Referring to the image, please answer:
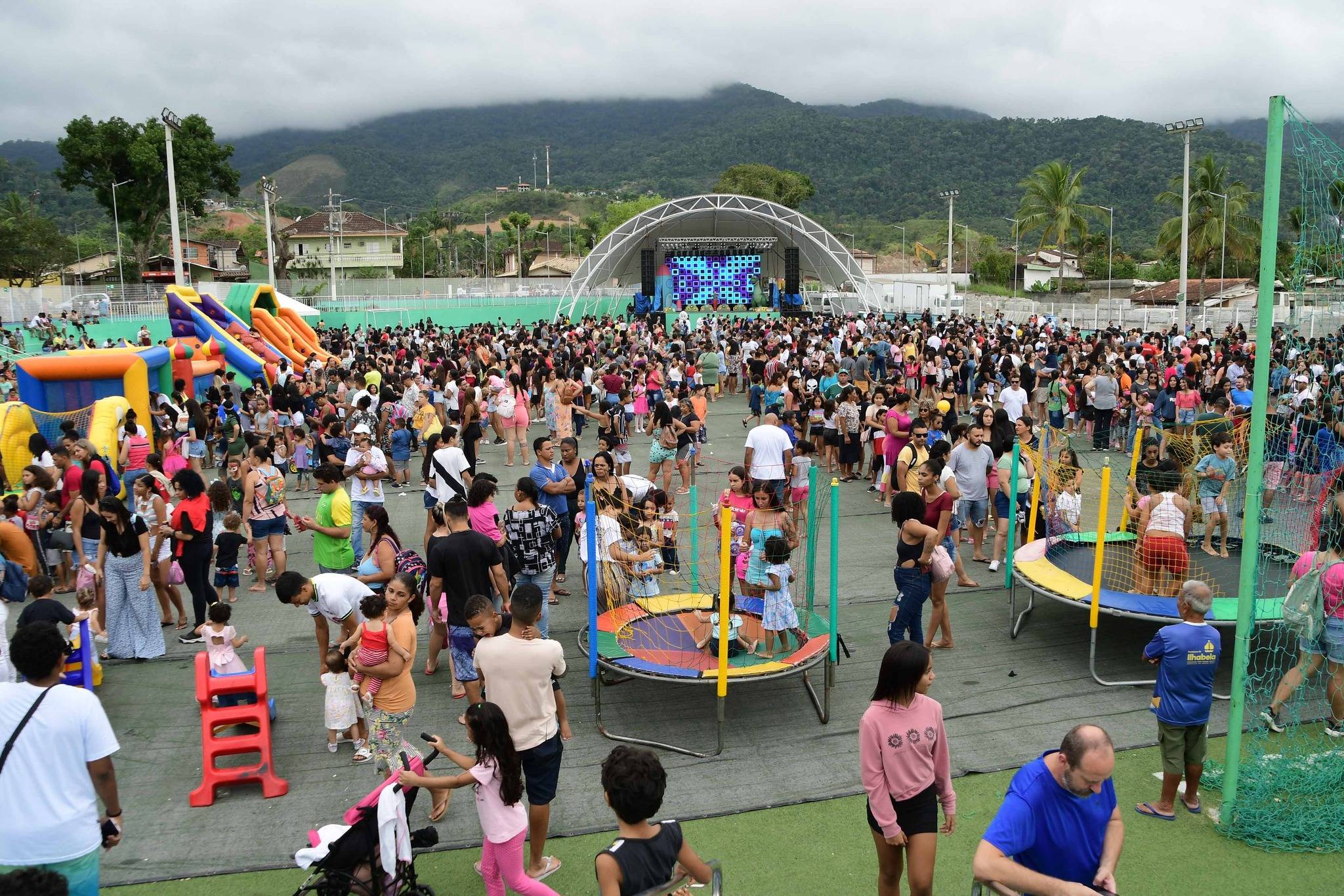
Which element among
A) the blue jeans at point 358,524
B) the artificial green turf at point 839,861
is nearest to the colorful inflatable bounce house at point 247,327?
the blue jeans at point 358,524

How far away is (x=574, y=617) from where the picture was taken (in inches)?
339

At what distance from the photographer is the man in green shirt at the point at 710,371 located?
2117 centimetres

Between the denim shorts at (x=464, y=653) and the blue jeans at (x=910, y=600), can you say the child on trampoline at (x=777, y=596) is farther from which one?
the denim shorts at (x=464, y=653)

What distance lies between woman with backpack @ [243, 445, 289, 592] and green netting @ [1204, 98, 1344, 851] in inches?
312

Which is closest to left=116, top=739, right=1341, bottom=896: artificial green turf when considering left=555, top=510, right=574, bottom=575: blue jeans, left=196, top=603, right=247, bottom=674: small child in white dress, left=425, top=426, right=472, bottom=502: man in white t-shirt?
left=196, top=603, right=247, bottom=674: small child in white dress

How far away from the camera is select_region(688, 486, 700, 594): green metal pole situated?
8.30 metres

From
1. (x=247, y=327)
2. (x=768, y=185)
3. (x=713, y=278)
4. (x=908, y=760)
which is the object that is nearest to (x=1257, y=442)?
(x=908, y=760)

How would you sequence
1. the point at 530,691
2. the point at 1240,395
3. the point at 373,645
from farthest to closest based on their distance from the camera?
the point at 1240,395 < the point at 373,645 < the point at 530,691

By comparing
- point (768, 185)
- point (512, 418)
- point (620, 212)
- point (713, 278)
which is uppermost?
point (768, 185)

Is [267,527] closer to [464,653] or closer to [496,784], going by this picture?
[464,653]

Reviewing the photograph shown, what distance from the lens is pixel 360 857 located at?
417 centimetres

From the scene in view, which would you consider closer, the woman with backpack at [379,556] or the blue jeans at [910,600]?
the blue jeans at [910,600]

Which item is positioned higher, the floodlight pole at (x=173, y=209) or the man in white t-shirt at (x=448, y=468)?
the floodlight pole at (x=173, y=209)

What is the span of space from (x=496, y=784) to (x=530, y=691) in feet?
1.89
